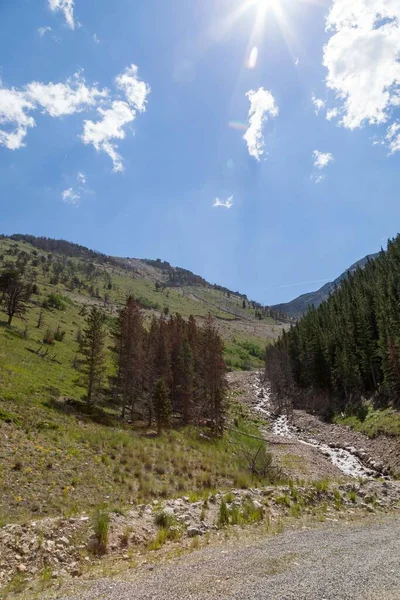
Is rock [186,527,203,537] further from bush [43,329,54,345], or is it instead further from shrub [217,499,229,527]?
bush [43,329,54,345]

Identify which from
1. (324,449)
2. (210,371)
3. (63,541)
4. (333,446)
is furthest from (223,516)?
(333,446)

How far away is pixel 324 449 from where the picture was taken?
130 ft

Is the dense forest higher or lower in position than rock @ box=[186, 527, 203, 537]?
higher

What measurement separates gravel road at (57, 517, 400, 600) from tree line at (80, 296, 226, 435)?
23536 millimetres

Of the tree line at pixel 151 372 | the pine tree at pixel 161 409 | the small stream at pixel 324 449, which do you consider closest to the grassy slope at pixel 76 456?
the pine tree at pixel 161 409

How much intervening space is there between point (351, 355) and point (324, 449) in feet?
92.7

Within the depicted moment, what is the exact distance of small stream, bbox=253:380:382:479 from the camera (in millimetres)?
30208

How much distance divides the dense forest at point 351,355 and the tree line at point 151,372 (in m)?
25.0

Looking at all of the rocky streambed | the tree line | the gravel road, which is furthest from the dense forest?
the gravel road

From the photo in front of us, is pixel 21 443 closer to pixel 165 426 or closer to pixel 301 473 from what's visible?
pixel 165 426

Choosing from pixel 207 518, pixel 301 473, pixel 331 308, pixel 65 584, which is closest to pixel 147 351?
pixel 301 473

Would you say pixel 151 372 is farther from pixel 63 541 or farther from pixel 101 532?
pixel 63 541

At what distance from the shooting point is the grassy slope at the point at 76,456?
52.2 feet

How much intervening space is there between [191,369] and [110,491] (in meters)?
27.8
